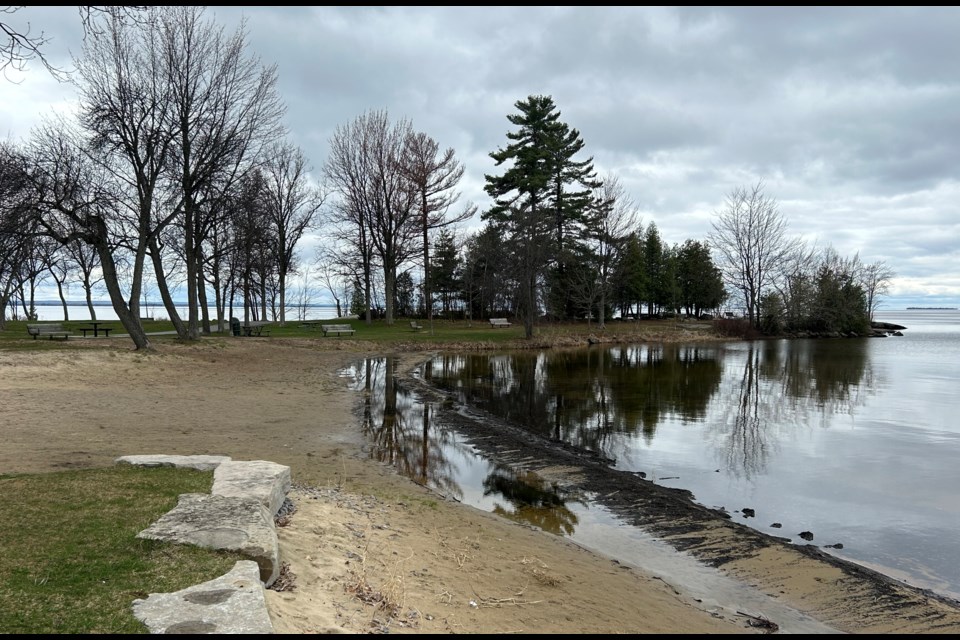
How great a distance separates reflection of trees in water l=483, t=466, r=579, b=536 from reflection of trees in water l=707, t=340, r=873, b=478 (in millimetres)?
3792

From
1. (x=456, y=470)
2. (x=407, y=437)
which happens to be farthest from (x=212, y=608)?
(x=407, y=437)

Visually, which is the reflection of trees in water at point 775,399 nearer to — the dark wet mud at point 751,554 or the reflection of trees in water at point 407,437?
the dark wet mud at point 751,554

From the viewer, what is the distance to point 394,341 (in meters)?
32.9

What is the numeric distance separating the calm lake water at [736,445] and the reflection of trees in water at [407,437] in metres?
0.06

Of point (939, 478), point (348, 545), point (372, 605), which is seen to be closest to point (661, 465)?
point (939, 478)

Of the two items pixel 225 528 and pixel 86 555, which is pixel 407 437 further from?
pixel 86 555

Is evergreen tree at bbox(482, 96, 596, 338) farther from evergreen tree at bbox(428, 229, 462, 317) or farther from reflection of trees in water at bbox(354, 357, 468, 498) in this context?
reflection of trees in water at bbox(354, 357, 468, 498)

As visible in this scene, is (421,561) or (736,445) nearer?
(421,561)

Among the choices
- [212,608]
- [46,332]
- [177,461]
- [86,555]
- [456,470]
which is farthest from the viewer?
[46,332]

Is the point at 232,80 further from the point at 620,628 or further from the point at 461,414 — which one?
the point at 620,628

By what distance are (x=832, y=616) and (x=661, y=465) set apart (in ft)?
16.9

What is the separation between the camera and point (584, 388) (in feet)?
64.7

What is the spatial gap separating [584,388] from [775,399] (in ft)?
20.0

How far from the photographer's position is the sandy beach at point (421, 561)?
14.2 ft
